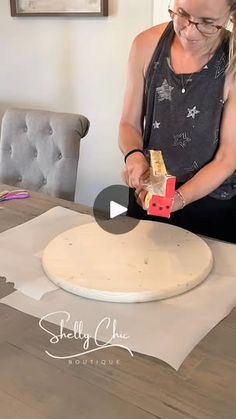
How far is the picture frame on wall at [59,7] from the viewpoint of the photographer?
229 cm

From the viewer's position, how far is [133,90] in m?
1.37

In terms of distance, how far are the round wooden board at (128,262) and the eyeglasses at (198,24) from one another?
46 cm

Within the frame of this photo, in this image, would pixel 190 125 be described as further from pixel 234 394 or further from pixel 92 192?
pixel 92 192

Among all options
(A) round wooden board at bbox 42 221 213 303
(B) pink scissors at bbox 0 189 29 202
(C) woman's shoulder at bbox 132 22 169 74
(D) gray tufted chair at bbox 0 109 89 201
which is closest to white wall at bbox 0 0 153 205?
(D) gray tufted chair at bbox 0 109 89 201

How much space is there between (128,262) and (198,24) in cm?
55

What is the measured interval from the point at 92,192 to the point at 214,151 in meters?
1.45

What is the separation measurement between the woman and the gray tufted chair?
1.22ft

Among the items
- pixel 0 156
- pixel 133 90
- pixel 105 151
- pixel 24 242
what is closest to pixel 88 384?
pixel 24 242

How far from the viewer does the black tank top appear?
4.13ft

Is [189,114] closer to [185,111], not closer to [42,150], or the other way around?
[185,111]

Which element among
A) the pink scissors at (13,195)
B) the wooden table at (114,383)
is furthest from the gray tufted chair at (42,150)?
the wooden table at (114,383)

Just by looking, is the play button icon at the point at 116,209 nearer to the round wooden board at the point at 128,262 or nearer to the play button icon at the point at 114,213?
the play button icon at the point at 114,213

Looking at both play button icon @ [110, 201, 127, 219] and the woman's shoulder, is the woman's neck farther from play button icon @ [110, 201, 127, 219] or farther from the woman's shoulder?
play button icon @ [110, 201, 127, 219]

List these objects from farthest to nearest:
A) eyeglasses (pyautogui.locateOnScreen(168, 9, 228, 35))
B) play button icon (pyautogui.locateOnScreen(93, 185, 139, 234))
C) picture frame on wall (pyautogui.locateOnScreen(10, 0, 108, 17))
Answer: picture frame on wall (pyautogui.locateOnScreen(10, 0, 108, 17)), play button icon (pyautogui.locateOnScreen(93, 185, 139, 234)), eyeglasses (pyautogui.locateOnScreen(168, 9, 228, 35))
